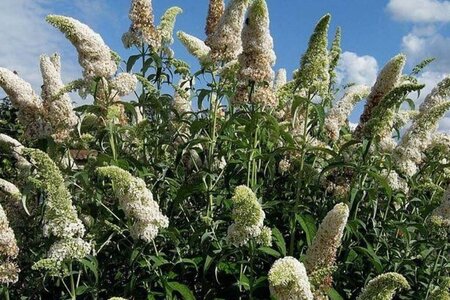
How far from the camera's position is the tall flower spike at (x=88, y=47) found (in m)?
5.13

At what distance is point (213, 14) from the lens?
598 cm

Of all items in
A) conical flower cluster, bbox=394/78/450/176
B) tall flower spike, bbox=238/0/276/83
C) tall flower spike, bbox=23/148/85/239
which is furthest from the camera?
conical flower cluster, bbox=394/78/450/176

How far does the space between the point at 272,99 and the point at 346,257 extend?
1170 mm

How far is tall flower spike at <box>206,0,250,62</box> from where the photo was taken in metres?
5.25

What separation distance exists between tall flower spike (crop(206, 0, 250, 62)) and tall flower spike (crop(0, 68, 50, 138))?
1360 millimetres

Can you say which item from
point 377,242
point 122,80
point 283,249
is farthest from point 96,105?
point 377,242

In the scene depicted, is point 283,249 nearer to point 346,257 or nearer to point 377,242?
point 346,257

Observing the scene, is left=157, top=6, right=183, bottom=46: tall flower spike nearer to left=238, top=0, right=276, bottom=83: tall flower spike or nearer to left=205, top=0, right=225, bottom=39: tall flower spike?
left=205, top=0, right=225, bottom=39: tall flower spike

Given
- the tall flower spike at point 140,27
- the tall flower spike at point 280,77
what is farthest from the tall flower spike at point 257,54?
the tall flower spike at point 280,77

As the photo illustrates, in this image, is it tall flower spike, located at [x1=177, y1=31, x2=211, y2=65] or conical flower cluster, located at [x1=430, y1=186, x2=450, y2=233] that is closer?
conical flower cluster, located at [x1=430, y1=186, x2=450, y2=233]

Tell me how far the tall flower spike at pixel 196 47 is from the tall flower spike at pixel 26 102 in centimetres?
124

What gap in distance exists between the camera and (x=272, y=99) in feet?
16.4

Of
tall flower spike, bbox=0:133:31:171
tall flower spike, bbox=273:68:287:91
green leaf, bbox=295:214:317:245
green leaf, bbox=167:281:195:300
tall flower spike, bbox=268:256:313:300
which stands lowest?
green leaf, bbox=167:281:195:300

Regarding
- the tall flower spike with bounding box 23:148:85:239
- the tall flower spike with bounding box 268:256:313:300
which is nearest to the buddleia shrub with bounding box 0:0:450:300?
the tall flower spike with bounding box 23:148:85:239
